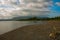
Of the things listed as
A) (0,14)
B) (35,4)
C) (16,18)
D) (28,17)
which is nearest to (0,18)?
(0,14)

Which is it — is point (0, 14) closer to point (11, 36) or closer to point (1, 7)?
point (1, 7)

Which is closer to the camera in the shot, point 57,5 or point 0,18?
point 57,5

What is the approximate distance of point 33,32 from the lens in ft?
5.99

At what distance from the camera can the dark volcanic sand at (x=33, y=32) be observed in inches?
70.7

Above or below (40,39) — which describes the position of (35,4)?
above

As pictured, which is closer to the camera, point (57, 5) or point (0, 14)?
point (57, 5)

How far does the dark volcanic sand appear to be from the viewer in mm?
1795

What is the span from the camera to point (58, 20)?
70.6 inches

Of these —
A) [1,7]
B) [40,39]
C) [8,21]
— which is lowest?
[40,39]

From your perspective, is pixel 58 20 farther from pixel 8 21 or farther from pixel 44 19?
pixel 8 21

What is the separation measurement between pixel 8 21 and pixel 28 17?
252mm

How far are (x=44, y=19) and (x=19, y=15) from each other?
311mm

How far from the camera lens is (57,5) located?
1.79m

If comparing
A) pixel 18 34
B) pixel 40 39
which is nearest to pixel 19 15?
pixel 18 34
